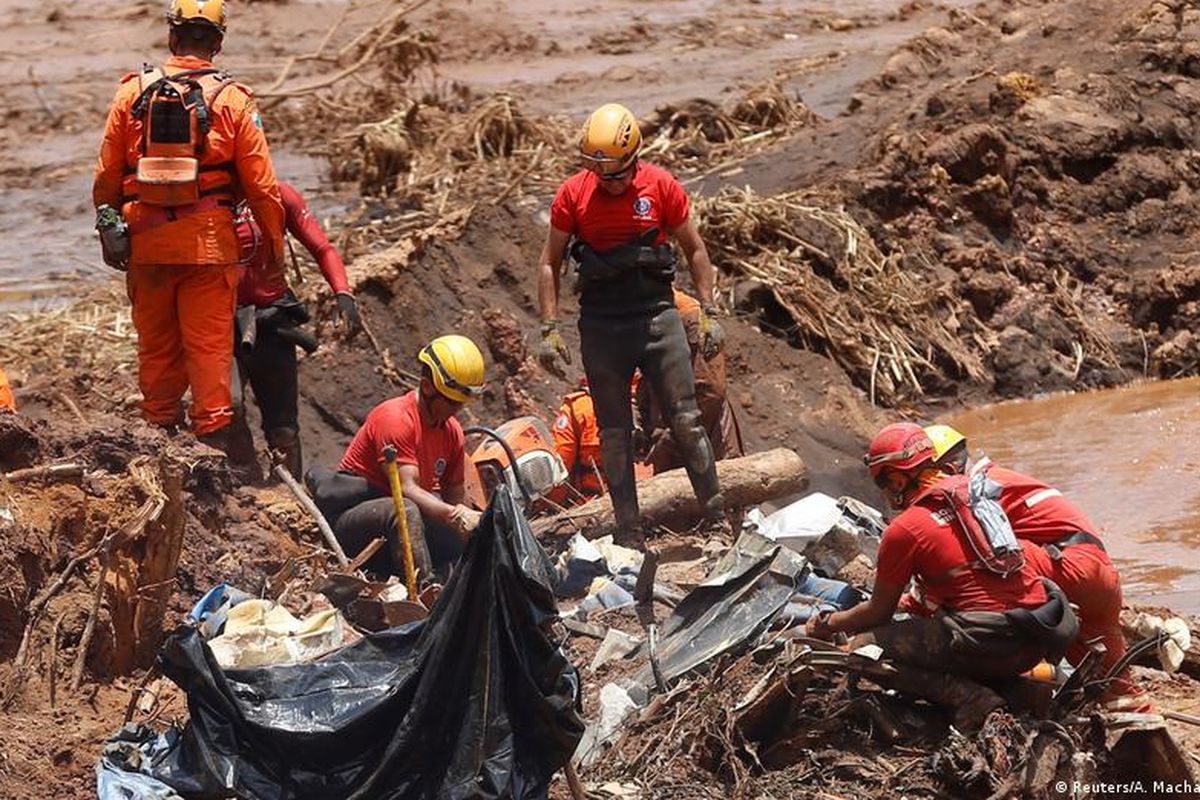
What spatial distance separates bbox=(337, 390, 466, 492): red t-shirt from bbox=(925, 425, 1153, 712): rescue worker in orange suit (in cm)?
240

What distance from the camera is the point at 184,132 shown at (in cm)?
868

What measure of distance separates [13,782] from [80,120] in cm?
1575

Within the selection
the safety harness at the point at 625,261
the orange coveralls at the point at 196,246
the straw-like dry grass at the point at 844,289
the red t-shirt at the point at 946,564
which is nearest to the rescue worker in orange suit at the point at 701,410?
the safety harness at the point at 625,261

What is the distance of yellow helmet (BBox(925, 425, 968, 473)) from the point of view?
7.39m

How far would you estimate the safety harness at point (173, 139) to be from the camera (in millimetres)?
8648

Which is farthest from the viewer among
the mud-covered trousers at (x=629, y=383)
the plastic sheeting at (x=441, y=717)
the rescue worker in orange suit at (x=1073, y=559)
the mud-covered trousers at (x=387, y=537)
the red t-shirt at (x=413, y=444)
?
the mud-covered trousers at (x=629, y=383)

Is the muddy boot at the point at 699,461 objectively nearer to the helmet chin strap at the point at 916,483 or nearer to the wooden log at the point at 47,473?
the helmet chin strap at the point at 916,483

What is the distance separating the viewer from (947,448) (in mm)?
7449

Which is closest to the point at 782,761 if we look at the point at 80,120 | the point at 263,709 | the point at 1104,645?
the point at 1104,645

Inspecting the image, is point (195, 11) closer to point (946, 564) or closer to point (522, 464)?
point (522, 464)

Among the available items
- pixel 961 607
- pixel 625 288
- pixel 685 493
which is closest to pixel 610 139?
pixel 625 288

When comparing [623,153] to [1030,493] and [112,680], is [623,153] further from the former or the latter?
[112,680]

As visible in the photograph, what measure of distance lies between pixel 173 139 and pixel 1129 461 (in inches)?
255

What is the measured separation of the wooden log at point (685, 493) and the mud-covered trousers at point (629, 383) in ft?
1.13
